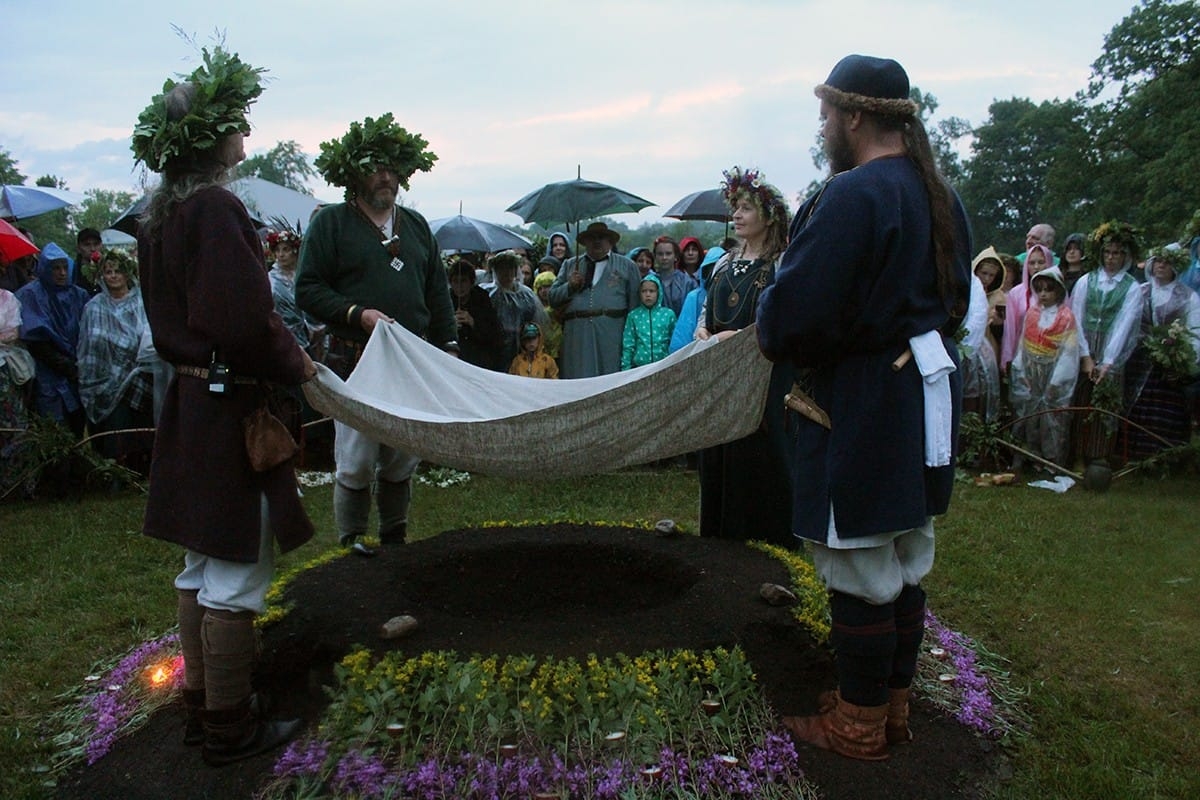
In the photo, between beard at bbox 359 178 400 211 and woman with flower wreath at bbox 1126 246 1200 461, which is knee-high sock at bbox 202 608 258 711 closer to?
beard at bbox 359 178 400 211

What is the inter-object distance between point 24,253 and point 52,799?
5536mm

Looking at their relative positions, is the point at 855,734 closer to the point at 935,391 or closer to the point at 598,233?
the point at 935,391

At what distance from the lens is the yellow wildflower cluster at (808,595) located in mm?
3307

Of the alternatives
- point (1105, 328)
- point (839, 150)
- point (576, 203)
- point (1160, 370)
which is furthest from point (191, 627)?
point (1160, 370)

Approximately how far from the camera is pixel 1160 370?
741 cm

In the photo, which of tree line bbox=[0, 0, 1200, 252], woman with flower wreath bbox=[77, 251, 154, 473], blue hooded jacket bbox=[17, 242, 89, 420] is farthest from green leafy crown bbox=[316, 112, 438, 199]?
tree line bbox=[0, 0, 1200, 252]

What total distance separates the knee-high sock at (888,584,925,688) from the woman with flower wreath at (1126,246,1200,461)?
585 centimetres

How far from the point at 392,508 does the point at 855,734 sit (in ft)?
8.45

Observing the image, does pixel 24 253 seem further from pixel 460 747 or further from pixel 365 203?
pixel 460 747

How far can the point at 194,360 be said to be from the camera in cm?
254

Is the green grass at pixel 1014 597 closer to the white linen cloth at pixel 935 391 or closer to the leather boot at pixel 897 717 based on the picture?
the leather boot at pixel 897 717

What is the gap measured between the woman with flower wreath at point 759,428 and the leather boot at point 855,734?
1.75 metres

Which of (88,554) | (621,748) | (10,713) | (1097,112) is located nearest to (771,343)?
(621,748)

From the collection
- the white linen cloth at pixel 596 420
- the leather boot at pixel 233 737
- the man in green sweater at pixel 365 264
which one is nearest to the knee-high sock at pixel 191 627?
the leather boot at pixel 233 737
